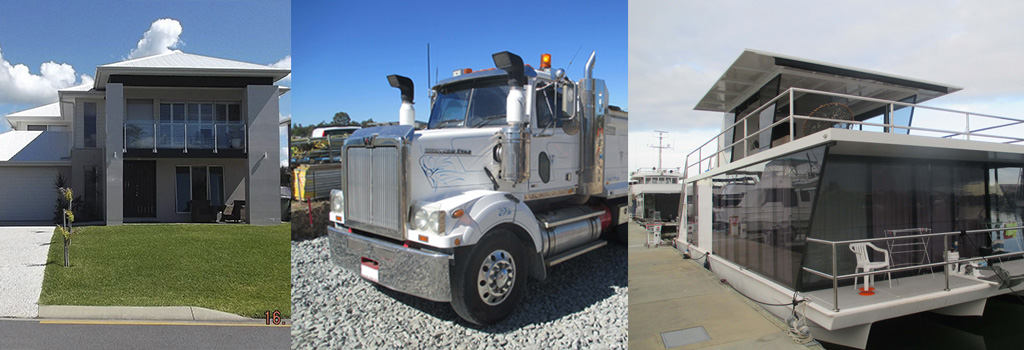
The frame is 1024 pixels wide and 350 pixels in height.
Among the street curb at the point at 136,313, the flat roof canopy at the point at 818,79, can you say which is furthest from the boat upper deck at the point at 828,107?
the street curb at the point at 136,313

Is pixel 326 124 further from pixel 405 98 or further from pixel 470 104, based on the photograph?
pixel 470 104

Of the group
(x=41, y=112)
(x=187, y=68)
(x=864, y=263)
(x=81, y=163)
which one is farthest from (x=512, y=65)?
(x=41, y=112)

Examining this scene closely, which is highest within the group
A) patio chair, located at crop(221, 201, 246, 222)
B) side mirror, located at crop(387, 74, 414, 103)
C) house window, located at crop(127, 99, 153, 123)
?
house window, located at crop(127, 99, 153, 123)

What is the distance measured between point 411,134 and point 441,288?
0.76 meters

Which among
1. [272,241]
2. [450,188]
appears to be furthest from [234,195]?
[450,188]

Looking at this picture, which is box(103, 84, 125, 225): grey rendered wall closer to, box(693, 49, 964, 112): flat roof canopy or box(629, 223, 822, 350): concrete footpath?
box(629, 223, 822, 350): concrete footpath

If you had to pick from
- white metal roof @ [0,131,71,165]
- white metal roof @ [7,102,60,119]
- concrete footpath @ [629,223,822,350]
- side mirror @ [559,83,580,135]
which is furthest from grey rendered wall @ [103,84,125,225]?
side mirror @ [559,83,580,135]

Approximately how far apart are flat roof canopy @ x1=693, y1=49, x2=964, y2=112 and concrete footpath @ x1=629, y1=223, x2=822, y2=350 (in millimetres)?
2599

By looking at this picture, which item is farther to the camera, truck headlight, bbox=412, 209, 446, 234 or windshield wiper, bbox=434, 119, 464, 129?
windshield wiper, bbox=434, 119, 464, 129

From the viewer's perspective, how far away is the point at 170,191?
43.3ft

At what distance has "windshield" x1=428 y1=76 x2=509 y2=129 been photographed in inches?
105

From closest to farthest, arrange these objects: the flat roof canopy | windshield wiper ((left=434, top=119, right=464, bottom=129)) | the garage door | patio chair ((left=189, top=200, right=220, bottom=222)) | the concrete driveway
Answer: windshield wiper ((left=434, top=119, right=464, bottom=129)) → the flat roof canopy → the concrete driveway → patio chair ((left=189, top=200, right=220, bottom=222)) → the garage door

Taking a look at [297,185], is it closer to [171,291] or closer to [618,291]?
[618,291]

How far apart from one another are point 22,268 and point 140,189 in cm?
622
